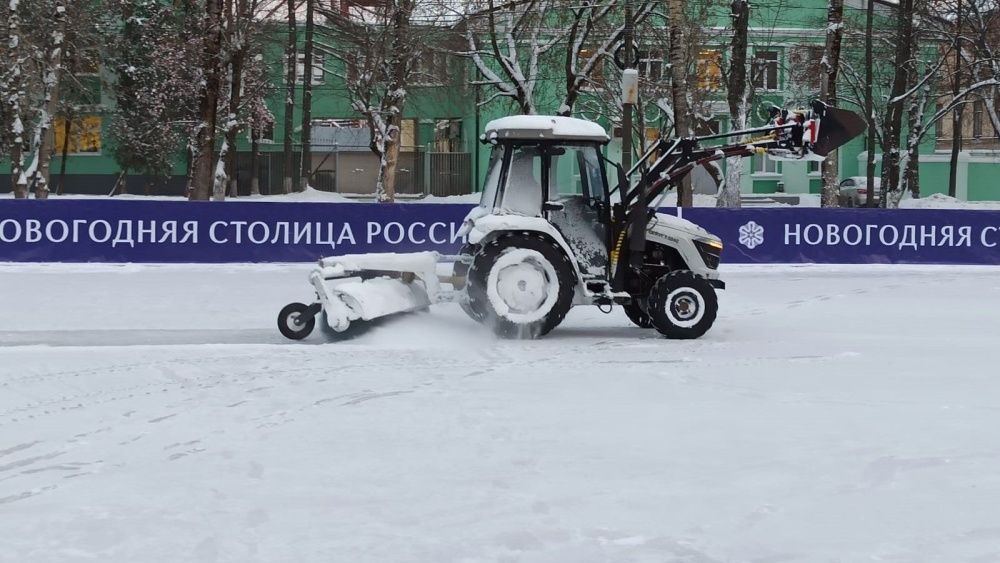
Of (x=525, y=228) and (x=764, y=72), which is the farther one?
(x=764, y=72)

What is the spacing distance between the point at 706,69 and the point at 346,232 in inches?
1198

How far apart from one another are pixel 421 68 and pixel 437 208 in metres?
26.1

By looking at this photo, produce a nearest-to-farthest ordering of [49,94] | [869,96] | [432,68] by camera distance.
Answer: [49,94] → [869,96] → [432,68]

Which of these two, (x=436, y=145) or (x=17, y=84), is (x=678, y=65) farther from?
(x=436, y=145)

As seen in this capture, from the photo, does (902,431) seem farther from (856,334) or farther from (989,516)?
(856,334)

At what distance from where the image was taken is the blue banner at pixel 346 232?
83.7 feet

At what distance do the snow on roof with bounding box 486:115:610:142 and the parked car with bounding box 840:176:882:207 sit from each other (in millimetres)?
42566

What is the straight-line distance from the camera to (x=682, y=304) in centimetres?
1474

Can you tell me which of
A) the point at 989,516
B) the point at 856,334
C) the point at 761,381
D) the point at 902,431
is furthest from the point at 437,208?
the point at 989,516

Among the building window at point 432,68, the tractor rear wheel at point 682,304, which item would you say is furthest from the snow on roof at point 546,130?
the building window at point 432,68

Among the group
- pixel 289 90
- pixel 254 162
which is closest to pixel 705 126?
pixel 289 90

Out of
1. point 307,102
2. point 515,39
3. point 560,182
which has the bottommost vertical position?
point 560,182

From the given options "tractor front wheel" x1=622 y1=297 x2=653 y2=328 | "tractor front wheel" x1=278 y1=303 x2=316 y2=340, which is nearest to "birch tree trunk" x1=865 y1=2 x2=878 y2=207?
"tractor front wheel" x1=622 y1=297 x2=653 y2=328

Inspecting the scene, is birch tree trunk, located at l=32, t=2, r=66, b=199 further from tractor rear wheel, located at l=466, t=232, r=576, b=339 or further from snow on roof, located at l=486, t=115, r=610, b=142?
tractor rear wheel, located at l=466, t=232, r=576, b=339
